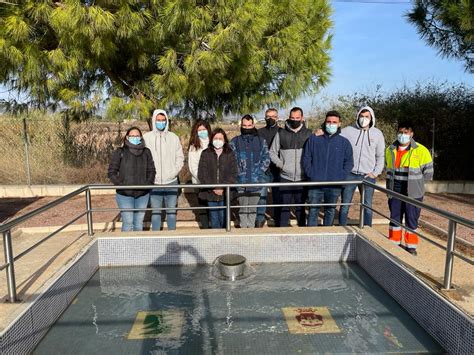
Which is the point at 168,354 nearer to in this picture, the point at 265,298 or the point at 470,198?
the point at 265,298

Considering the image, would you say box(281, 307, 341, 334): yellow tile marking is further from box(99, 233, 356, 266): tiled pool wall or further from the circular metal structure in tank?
box(99, 233, 356, 266): tiled pool wall

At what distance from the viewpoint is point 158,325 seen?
11.9ft

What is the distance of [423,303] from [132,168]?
3.54 meters

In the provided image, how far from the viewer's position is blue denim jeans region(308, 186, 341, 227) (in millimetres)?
5352

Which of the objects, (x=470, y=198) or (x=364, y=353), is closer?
(x=364, y=353)

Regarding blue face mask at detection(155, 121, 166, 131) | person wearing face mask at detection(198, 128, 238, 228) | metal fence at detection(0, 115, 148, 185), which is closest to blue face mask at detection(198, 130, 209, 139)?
person wearing face mask at detection(198, 128, 238, 228)

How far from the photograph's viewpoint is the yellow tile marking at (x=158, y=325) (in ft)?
11.4

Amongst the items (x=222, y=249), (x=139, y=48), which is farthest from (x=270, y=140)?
(x=139, y=48)

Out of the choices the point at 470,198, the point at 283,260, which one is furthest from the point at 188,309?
the point at 470,198

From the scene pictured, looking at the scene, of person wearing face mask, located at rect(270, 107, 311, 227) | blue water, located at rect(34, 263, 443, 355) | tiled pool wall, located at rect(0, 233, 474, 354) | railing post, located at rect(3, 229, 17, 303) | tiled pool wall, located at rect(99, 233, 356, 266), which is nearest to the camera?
railing post, located at rect(3, 229, 17, 303)

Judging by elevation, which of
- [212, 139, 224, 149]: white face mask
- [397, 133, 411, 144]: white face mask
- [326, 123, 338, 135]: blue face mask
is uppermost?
[326, 123, 338, 135]: blue face mask

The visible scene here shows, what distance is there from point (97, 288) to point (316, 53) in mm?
5873

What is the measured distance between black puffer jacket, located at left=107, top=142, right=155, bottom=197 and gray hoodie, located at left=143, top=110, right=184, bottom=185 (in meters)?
0.15

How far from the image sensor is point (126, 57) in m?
6.38
